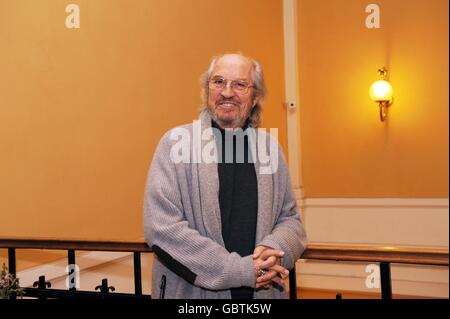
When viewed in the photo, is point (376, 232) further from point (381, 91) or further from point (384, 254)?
point (384, 254)

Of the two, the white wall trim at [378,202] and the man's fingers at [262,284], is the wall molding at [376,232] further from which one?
the man's fingers at [262,284]

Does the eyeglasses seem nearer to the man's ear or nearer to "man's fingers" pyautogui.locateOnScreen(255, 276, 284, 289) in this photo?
the man's ear

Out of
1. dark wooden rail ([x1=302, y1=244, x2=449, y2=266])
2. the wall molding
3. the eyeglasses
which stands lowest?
the wall molding

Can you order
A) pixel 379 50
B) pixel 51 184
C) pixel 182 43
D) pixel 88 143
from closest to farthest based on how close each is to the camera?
pixel 51 184 < pixel 88 143 < pixel 182 43 < pixel 379 50

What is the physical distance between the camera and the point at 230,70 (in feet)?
6.33

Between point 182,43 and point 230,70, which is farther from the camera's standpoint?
point 182,43

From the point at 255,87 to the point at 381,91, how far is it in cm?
385

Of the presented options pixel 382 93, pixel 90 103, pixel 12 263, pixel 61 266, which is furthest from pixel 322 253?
pixel 382 93

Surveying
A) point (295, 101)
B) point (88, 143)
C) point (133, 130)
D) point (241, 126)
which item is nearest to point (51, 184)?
A: point (88, 143)

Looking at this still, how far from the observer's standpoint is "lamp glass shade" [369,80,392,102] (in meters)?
5.57

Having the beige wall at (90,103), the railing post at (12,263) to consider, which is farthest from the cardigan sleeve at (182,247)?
the beige wall at (90,103)

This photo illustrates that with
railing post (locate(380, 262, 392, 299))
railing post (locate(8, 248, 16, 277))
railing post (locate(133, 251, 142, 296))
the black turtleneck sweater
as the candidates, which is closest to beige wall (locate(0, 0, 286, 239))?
railing post (locate(8, 248, 16, 277))
